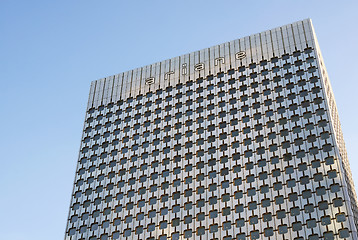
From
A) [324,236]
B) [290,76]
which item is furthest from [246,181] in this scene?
[290,76]

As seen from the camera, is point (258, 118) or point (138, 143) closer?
point (258, 118)

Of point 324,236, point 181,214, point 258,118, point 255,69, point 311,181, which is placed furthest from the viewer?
point 255,69

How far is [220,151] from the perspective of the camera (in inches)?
3531

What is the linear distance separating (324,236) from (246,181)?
1521 cm

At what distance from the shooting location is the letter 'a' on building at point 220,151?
260 ft

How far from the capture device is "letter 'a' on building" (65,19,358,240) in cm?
7938

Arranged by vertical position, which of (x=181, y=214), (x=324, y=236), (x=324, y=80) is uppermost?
(x=324, y=80)

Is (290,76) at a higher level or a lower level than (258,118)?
higher

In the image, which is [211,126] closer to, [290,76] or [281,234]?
[290,76]

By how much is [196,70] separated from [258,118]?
1884 centimetres

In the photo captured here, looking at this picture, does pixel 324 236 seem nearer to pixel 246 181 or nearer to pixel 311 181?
pixel 311 181

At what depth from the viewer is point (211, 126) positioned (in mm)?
Answer: 93812

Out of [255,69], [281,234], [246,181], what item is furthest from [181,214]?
[255,69]

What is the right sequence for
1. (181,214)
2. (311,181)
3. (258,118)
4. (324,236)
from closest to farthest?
1. (324,236)
2. (311,181)
3. (181,214)
4. (258,118)
